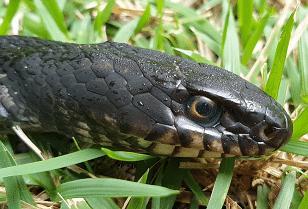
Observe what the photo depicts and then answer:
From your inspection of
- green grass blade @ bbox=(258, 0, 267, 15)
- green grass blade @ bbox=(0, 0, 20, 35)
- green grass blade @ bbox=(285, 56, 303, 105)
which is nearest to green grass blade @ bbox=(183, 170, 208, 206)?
green grass blade @ bbox=(285, 56, 303, 105)

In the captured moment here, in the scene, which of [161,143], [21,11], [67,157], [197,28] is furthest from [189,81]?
[21,11]

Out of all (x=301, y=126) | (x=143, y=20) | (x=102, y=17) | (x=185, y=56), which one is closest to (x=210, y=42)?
(x=185, y=56)

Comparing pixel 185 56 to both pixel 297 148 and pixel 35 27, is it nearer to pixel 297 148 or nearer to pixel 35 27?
pixel 297 148

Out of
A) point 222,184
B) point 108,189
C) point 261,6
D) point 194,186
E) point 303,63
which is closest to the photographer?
point 108,189

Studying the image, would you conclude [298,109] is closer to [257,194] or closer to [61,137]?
[257,194]

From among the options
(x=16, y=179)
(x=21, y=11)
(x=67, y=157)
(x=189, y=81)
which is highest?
(x=21, y=11)

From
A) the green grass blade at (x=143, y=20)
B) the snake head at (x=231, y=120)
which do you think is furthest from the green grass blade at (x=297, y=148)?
the green grass blade at (x=143, y=20)
